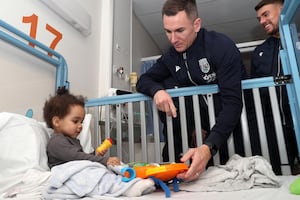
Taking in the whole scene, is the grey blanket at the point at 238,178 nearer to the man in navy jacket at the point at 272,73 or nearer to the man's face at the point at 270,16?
the man in navy jacket at the point at 272,73

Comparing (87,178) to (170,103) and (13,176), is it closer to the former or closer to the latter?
(13,176)

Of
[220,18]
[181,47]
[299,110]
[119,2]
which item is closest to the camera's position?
[299,110]

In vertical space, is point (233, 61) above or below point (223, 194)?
above

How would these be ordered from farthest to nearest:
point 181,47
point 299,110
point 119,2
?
1. point 119,2
2. point 181,47
3. point 299,110

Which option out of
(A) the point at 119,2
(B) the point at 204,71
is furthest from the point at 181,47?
(A) the point at 119,2

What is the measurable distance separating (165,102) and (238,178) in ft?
1.38

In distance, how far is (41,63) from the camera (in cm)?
119

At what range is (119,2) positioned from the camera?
2.02 m

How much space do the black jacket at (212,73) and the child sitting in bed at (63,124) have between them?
0.32m

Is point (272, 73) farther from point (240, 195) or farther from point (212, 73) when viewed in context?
point (240, 195)

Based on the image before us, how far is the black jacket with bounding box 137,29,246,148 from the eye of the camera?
0.91 m

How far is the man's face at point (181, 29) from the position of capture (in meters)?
1.04

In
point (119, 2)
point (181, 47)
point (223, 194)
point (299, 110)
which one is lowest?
point (223, 194)

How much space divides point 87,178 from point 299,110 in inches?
26.4
